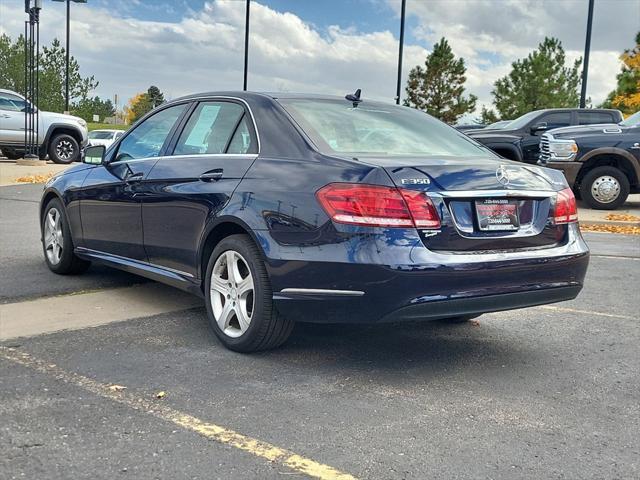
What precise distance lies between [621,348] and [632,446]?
1.60 m

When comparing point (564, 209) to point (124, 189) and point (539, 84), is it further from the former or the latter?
point (539, 84)

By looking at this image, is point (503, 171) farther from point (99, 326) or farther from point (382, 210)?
point (99, 326)

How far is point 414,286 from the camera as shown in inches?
144

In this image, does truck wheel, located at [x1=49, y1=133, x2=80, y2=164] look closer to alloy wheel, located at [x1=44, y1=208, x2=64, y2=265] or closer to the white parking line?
alloy wheel, located at [x1=44, y1=208, x2=64, y2=265]

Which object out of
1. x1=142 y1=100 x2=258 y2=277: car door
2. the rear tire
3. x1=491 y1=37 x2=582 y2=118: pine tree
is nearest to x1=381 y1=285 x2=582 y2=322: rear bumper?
x1=142 y1=100 x2=258 y2=277: car door

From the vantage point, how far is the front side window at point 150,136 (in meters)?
5.26

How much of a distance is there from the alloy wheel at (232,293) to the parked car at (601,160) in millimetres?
10024

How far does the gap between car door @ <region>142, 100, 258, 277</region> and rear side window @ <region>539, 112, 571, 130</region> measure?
12970 millimetres

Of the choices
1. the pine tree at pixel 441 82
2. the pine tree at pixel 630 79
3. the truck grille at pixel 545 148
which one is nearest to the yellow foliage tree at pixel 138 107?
the pine tree at pixel 441 82

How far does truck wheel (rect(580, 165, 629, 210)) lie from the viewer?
42.9ft

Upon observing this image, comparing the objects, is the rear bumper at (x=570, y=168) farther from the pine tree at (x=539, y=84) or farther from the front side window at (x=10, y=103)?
the pine tree at (x=539, y=84)

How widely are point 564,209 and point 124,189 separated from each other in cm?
305

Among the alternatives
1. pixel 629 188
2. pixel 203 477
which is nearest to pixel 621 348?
pixel 203 477

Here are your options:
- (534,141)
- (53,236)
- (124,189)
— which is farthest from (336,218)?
(534,141)
